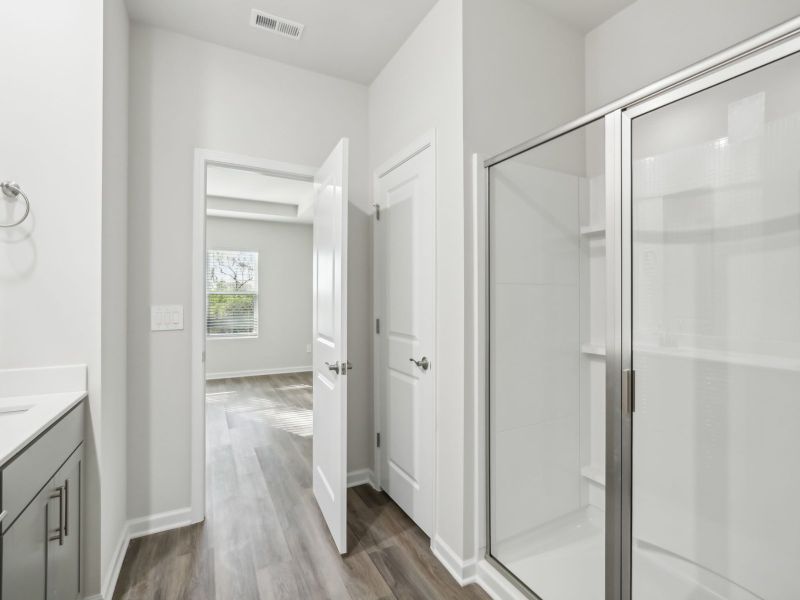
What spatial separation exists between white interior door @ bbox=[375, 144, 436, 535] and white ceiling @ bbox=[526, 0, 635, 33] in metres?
0.97

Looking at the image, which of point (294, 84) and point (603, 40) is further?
point (294, 84)

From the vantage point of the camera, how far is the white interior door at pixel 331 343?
2.00 meters

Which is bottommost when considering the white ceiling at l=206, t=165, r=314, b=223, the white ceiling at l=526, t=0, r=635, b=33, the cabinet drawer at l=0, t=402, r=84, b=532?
the cabinet drawer at l=0, t=402, r=84, b=532

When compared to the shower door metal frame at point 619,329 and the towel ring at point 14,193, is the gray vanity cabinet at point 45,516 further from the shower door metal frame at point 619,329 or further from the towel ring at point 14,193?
the shower door metal frame at point 619,329

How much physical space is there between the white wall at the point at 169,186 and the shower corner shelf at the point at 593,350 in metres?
2.09

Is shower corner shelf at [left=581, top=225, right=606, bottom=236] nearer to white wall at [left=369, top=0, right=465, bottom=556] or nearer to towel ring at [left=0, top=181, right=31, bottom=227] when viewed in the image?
white wall at [left=369, top=0, right=465, bottom=556]

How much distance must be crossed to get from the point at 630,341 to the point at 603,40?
1883 mm

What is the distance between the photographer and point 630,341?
4.14ft

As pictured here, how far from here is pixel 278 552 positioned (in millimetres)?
2021

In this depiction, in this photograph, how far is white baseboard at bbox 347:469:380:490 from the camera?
2.74 meters

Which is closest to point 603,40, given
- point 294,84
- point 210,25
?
point 294,84

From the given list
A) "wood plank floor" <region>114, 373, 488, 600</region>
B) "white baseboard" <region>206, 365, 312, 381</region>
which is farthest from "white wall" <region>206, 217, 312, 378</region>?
"wood plank floor" <region>114, 373, 488, 600</region>

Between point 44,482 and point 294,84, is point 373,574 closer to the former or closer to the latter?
point 44,482

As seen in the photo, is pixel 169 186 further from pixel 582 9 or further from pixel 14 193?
pixel 582 9
